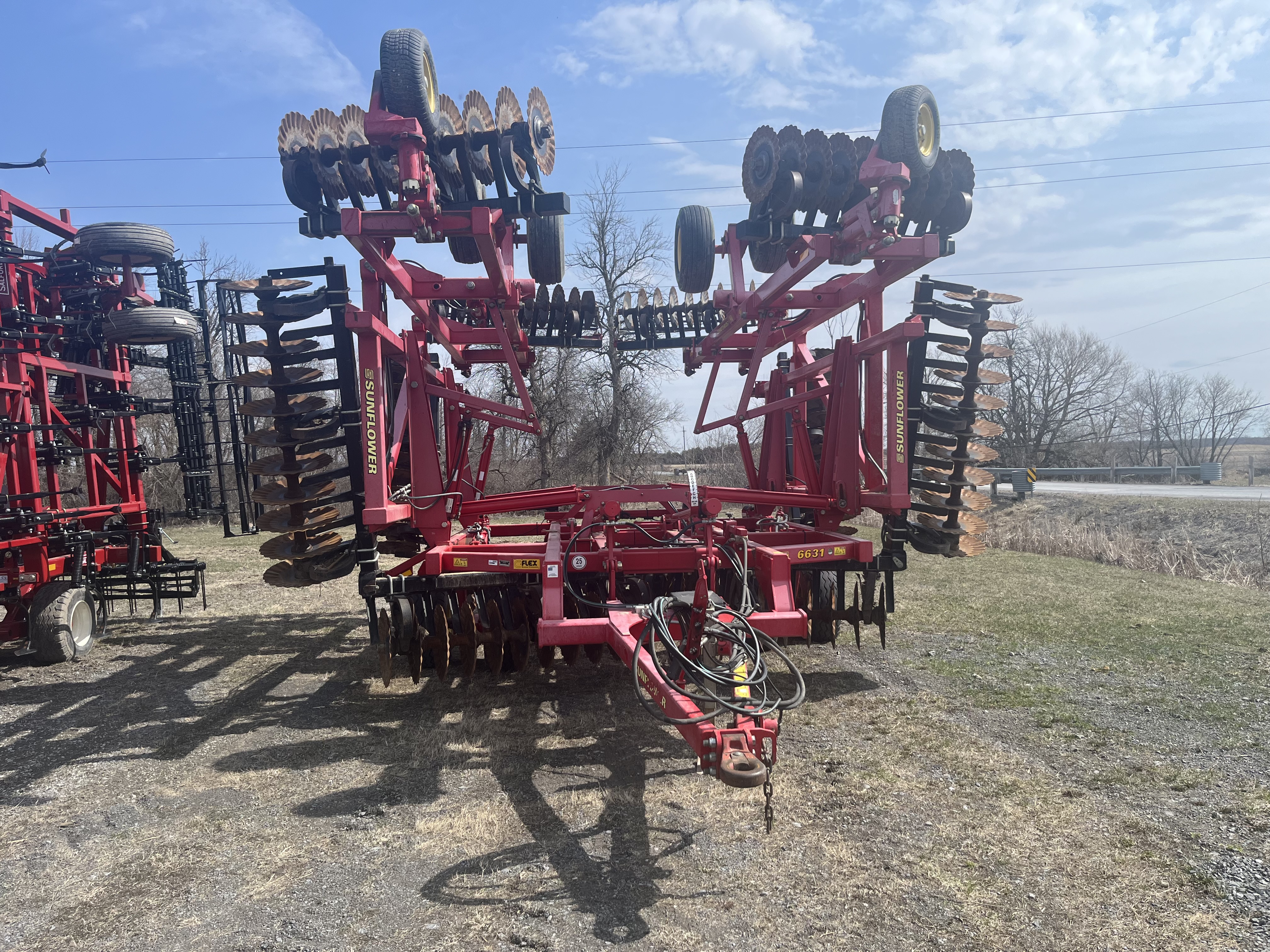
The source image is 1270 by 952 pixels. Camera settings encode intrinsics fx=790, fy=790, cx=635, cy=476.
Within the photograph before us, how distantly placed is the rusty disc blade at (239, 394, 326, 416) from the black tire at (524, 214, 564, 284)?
268 cm

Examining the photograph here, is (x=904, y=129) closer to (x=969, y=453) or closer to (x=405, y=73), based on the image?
(x=969, y=453)

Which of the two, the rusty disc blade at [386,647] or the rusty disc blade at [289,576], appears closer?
the rusty disc blade at [386,647]

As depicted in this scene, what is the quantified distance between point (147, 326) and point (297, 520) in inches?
179

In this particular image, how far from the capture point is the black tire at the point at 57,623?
7316mm

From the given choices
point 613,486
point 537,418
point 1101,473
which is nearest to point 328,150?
point 537,418

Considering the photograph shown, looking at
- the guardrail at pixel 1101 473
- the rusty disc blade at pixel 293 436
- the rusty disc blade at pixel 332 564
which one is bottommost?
the guardrail at pixel 1101 473

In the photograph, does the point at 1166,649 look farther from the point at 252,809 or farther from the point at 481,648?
the point at 252,809

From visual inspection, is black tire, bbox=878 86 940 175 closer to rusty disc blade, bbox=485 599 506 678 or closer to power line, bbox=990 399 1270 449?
rusty disc blade, bbox=485 599 506 678

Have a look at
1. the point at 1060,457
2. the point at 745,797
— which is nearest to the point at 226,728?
the point at 745,797

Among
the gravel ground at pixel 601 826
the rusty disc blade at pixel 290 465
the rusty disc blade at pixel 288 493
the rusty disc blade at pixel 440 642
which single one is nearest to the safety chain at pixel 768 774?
the gravel ground at pixel 601 826

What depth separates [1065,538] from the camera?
1405cm

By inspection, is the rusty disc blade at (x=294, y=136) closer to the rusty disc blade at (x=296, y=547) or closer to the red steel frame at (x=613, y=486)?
the red steel frame at (x=613, y=486)

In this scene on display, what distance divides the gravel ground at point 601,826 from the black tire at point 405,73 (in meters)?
3.89

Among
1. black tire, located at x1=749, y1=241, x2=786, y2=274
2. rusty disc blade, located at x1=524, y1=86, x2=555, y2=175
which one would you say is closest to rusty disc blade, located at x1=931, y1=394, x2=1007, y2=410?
black tire, located at x1=749, y1=241, x2=786, y2=274
